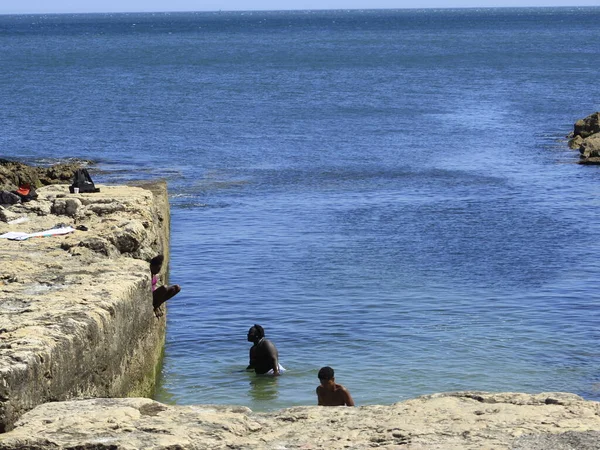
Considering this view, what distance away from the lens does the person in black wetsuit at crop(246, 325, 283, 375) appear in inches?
622

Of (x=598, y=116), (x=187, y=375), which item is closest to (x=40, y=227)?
(x=187, y=375)

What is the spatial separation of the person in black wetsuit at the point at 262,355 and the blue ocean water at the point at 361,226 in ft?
0.75

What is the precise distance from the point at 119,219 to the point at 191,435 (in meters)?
8.34

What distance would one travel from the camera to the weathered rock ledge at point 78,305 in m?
10.2

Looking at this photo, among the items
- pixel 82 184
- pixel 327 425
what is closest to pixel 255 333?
pixel 82 184

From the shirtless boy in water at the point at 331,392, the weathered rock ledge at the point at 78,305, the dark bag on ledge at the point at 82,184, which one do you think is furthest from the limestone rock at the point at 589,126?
the shirtless boy in water at the point at 331,392

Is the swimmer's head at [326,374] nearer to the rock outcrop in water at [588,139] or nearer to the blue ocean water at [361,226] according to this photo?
the blue ocean water at [361,226]

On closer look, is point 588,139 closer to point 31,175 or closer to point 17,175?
point 31,175

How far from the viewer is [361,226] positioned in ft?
86.6

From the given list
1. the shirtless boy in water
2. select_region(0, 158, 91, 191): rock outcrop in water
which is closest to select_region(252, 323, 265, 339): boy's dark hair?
the shirtless boy in water

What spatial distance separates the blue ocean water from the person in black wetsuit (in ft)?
0.75

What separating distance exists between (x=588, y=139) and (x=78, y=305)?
95.1ft

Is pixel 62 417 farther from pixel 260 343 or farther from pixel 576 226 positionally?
pixel 576 226

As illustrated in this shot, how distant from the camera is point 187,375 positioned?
1627 cm
